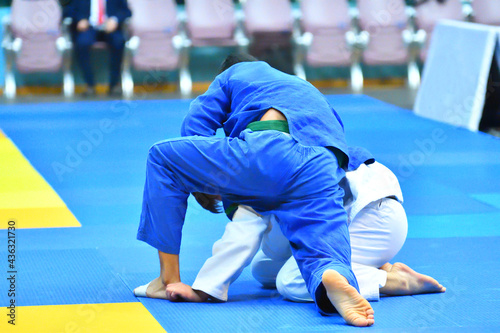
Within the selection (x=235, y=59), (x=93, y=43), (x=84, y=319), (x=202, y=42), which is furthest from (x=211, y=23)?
(x=84, y=319)

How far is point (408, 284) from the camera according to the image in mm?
3941

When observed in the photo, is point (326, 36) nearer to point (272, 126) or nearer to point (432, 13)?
point (432, 13)

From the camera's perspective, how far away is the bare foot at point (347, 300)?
3.42 m

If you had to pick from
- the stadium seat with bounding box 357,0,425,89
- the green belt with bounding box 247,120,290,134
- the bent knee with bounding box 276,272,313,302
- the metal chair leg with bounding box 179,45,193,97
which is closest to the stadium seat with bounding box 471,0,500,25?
the stadium seat with bounding box 357,0,425,89

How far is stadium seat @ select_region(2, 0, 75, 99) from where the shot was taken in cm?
1145

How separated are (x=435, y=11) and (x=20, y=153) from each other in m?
7.34

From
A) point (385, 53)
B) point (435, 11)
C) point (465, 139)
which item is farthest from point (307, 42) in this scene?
point (465, 139)

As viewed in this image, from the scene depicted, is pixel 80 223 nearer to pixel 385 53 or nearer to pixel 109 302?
pixel 109 302

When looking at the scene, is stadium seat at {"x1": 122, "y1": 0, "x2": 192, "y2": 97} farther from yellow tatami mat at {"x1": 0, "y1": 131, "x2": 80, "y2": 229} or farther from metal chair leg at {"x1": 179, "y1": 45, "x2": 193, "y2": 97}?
yellow tatami mat at {"x1": 0, "y1": 131, "x2": 80, "y2": 229}

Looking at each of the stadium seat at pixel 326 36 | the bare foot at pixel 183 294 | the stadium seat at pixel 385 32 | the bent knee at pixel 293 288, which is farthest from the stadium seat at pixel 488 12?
the bare foot at pixel 183 294

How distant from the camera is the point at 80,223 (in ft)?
18.1

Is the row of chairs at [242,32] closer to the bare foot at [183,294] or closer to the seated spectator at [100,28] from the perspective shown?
the seated spectator at [100,28]

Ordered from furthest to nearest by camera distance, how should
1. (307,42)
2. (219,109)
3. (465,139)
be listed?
(307,42), (465,139), (219,109)

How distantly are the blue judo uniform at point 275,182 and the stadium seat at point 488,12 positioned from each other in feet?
32.2
